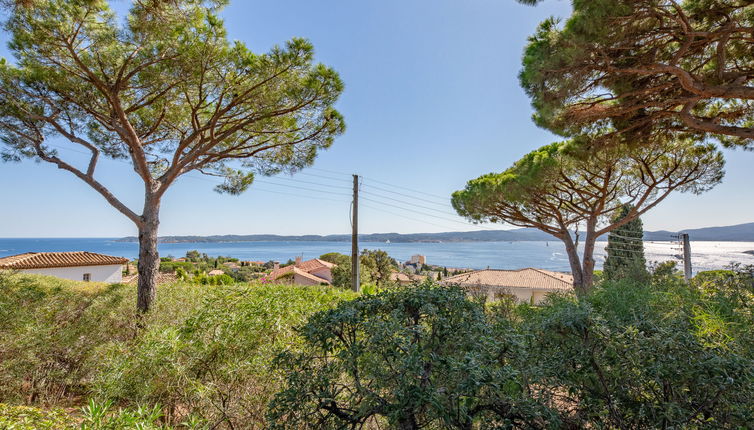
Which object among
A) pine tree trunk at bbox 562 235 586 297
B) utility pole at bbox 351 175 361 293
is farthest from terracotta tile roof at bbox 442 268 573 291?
utility pole at bbox 351 175 361 293

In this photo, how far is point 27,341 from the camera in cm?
307

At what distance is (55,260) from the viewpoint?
14438mm

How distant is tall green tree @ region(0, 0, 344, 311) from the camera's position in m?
4.45

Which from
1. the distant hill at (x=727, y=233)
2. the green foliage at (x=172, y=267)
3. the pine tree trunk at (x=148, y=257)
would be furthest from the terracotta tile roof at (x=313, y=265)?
the distant hill at (x=727, y=233)

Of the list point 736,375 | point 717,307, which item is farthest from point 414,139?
point 736,375

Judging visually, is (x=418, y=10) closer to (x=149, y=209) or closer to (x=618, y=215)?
(x=149, y=209)

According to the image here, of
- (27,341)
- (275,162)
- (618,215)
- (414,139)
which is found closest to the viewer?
(27,341)

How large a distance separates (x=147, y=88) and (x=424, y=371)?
631cm

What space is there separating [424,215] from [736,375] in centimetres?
1852

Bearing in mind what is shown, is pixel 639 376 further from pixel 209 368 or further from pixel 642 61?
pixel 642 61

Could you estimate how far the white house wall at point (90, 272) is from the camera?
1431cm

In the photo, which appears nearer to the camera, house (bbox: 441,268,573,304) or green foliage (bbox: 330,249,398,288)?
house (bbox: 441,268,573,304)

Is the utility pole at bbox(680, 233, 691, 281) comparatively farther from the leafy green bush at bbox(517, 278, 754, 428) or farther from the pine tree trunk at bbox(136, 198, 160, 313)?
the pine tree trunk at bbox(136, 198, 160, 313)

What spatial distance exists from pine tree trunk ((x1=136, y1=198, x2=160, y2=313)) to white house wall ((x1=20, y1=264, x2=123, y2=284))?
534 inches
